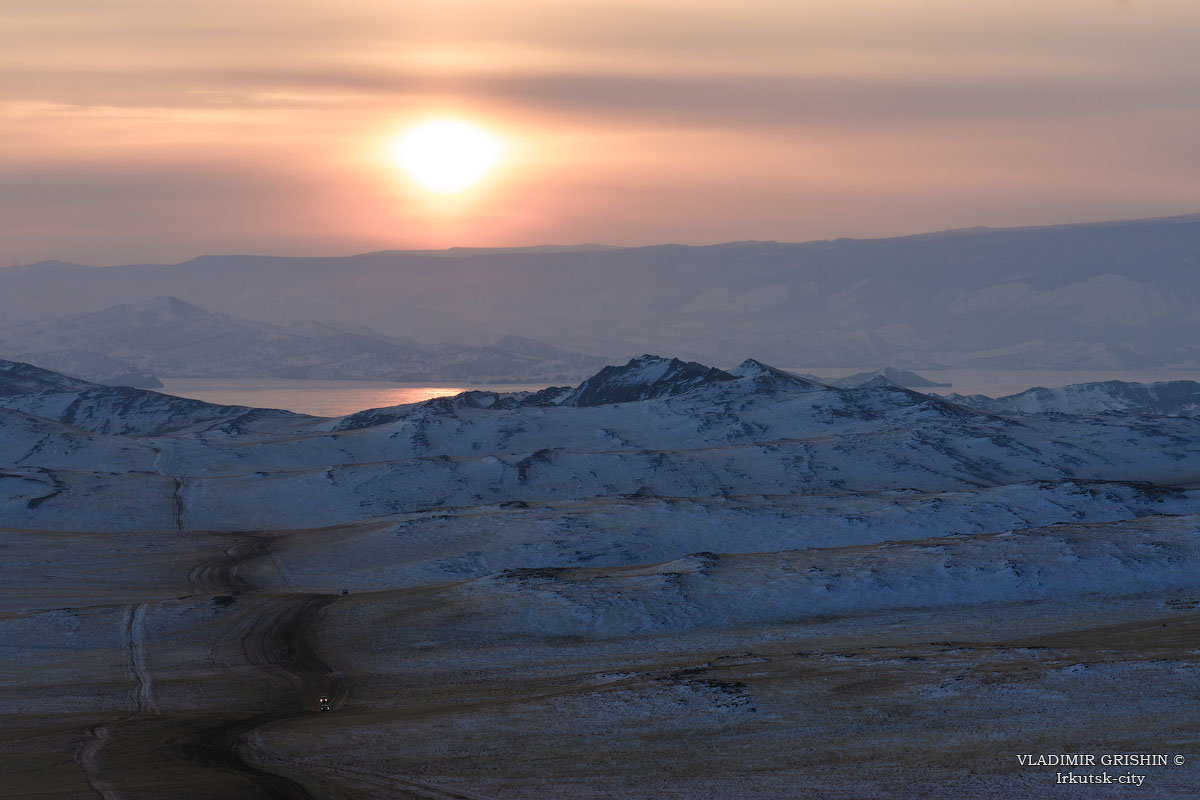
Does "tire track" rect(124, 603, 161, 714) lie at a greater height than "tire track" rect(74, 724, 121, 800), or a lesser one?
greater

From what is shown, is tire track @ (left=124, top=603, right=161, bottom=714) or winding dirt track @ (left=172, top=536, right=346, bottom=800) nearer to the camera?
winding dirt track @ (left=172, top=536, right=346, bottom=800)

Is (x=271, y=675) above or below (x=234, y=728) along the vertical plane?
above

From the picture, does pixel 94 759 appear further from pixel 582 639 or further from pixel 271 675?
pixel 582 639

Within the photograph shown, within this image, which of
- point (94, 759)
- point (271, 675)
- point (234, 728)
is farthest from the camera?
point (271, 675)

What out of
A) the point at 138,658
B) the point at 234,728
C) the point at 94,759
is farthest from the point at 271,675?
the point at 94,759

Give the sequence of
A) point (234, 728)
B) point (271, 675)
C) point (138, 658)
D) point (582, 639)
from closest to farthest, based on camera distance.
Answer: point (234, 728)
point (271, 675)
point (138, 658)
point (582, 639)

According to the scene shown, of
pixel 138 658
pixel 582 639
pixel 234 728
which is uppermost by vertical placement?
pixel 138 658

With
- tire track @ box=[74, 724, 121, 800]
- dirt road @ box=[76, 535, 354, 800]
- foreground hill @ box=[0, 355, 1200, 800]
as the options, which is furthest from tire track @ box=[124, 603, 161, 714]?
tire track @ box=[74, 724, 121, 800]

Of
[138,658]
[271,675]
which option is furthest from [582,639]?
[138,658]

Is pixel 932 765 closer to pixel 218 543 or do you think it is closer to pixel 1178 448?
pixel 218 543

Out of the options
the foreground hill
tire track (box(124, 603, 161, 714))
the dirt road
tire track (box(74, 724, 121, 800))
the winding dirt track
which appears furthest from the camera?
tire track (box(124, 603, 161, 714))

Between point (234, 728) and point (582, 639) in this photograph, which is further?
point (582, 639)

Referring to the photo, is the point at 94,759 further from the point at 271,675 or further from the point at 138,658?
the point at 138,658

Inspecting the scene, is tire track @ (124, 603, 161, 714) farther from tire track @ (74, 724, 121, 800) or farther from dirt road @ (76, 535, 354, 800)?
tire track @ (74, 724, 121, 800)
